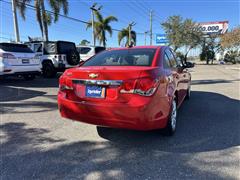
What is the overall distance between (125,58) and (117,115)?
1.24m

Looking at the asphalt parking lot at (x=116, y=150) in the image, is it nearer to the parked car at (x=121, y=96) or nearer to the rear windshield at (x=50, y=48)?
the parked car at (x=121, y=96)

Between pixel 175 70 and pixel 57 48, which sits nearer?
pixel 175 70

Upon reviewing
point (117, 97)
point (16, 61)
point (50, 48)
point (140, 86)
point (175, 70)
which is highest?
point (50, 48)

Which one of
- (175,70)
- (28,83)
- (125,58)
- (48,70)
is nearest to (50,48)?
(48,70)

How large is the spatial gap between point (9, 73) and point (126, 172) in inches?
267

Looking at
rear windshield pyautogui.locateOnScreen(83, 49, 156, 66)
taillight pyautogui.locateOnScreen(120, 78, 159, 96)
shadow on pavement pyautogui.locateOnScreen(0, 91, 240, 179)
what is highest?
rear windshield pyautogui.locateOnScreen(83, 49, 156, 66)

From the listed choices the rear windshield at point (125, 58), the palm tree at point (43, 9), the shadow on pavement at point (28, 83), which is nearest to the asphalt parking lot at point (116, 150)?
the rear windshield at point (125, 58)

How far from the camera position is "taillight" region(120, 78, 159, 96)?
291 cm

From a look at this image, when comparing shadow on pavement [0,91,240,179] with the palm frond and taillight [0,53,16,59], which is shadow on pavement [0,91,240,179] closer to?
taillight [0,53,16,59]

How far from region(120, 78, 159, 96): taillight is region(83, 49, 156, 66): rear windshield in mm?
608

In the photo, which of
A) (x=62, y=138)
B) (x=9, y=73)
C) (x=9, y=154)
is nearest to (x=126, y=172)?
(x=62, y=138)

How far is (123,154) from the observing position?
3.15 m

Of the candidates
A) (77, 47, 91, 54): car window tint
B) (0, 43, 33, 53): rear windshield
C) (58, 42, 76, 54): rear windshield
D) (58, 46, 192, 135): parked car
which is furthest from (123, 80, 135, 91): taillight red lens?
(77, 47, 91, 54): car window tint

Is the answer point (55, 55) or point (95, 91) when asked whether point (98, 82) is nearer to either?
point (95, 91)
